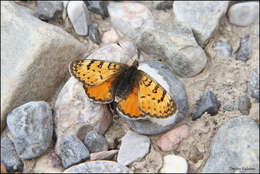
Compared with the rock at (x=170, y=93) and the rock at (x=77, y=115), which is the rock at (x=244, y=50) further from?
the rock at (x=77, y=115)

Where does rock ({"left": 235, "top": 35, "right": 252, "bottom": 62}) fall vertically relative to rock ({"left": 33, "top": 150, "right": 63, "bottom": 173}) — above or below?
above

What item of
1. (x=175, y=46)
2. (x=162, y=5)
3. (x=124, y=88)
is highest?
(x=162, y=5)

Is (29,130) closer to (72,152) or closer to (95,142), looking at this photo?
(72,152)

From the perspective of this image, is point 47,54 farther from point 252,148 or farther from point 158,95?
point 252,148

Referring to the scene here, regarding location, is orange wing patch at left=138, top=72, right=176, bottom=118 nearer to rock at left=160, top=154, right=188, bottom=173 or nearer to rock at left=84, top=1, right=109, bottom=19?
rock at left=160, top=154, right=188, bottom=173

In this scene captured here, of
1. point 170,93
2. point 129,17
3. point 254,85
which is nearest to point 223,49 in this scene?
point 254,85

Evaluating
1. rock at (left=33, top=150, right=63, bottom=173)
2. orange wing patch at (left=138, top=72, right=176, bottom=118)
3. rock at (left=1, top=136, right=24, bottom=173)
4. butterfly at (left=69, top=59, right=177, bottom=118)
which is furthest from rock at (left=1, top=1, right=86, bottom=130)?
orange wing patch at (left=138, top=72, right=176, bottom=118)
